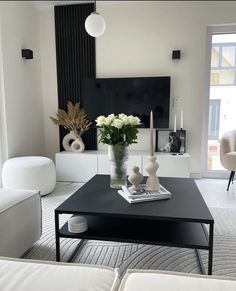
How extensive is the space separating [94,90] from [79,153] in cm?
94

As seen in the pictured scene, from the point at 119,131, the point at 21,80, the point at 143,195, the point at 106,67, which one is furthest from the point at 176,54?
the point at 143,195

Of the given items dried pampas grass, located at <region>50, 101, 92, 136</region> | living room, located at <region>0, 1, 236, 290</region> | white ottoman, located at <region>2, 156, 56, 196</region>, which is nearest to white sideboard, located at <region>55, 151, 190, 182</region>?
living room, located at <region>0, 1, 236, 290</region>

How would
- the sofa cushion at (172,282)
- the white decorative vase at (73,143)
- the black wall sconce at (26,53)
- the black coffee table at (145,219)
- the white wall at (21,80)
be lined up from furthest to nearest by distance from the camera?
1. the white decorative vase at (73,143)
2. the black wall sconce at (26,53)
3. the white wall at (21,80)
4. the black coffee table at (145,219)
5. the sofa cushion at (172,282)

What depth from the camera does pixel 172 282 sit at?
961 millimetres

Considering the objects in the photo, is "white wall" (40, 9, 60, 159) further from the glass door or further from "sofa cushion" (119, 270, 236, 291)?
"sofa cushion" (119, 270, 236, 291)

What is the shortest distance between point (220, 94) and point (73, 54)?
87.8 inches

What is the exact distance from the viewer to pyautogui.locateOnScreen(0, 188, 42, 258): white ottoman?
1753 millimetres

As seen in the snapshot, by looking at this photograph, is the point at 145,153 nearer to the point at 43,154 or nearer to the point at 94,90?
the point at 94,90

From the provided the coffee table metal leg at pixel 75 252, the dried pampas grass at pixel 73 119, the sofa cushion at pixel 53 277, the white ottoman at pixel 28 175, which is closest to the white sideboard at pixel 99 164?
the dried pampas grass at pixel 73 119

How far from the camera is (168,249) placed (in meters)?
2.12

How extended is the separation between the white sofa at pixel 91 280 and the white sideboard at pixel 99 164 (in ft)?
8.70

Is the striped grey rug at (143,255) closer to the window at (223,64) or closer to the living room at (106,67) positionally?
the living room at (106,67)

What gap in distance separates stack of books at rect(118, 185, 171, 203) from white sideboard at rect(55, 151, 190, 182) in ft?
5.67

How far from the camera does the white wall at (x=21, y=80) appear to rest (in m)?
3.55
